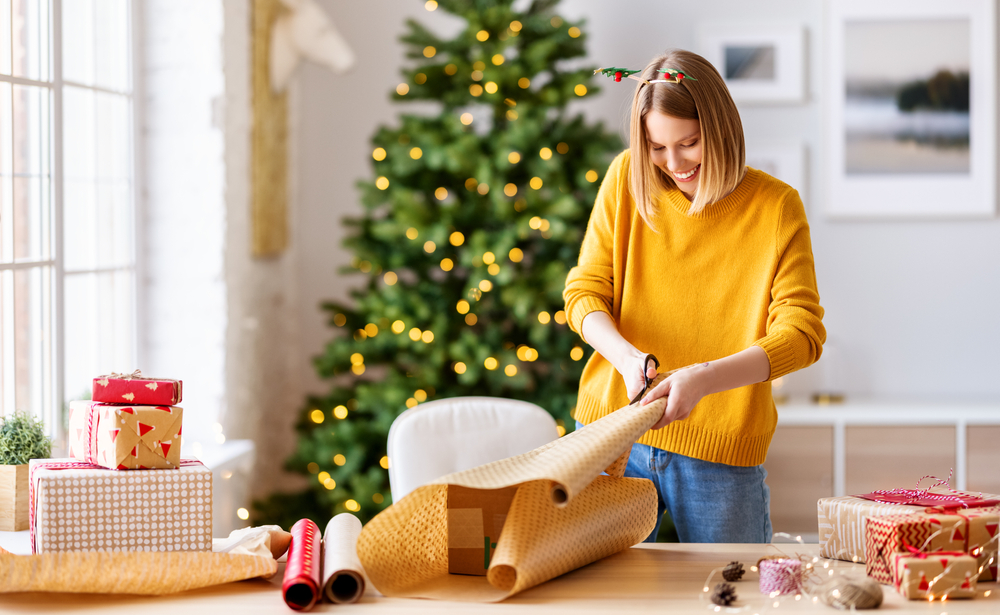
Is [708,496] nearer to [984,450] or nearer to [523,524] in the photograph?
[523,524]

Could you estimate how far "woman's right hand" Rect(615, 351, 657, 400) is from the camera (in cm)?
137

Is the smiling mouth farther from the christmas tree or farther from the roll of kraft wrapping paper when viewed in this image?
the christmas tree

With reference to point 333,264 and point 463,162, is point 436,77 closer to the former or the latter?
point 463,162

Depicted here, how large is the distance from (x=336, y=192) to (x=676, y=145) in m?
2.30

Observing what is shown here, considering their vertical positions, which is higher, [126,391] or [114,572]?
[126,391]

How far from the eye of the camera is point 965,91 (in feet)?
11.0

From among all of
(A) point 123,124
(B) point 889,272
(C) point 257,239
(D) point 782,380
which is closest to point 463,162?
(C) point 257,239

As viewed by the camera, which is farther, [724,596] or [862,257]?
[862,257]

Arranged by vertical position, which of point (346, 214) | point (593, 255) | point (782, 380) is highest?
point (346, 214)

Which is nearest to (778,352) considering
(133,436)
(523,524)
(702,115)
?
(702,115)

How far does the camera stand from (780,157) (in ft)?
11.2

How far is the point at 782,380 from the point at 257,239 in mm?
2139

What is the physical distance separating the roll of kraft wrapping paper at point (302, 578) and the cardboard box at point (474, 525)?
0.21 metres

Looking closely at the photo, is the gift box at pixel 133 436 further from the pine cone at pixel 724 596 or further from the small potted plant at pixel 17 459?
the pine cone at pixel 724 596
